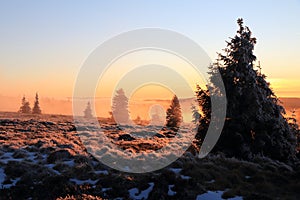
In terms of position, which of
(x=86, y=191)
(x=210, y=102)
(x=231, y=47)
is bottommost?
(x=86, y=191)

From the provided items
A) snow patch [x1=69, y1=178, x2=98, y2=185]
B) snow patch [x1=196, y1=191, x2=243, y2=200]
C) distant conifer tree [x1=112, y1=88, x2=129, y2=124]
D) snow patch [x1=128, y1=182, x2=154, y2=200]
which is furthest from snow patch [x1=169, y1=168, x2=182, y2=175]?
distant conifer tree [x1=112, y1=88, x2=129, y2=124]

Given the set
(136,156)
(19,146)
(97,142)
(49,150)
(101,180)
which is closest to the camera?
(101,180)

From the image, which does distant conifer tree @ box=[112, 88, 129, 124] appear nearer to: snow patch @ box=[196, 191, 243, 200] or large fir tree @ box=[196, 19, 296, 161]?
large fir tree @ box=[196, 19, 296, 161]

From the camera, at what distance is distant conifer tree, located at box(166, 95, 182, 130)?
2034 inches

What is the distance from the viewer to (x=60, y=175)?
55.5 feet

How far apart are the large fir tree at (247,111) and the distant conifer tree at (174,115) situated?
87.1 ft

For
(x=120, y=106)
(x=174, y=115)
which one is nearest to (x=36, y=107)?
(x=120, y=106)

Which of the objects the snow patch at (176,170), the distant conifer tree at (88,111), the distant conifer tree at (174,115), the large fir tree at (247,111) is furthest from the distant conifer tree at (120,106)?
the snow patch at (176,170)

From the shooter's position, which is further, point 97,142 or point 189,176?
point 97,142

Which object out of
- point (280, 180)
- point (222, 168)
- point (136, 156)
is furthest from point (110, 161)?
point (280, 180)

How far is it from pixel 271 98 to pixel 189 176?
12018 mm

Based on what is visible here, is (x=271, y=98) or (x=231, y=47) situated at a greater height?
(x=231, y=47)

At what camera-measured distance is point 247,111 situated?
78.1 ft

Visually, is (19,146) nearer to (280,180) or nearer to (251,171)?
(251,171)
